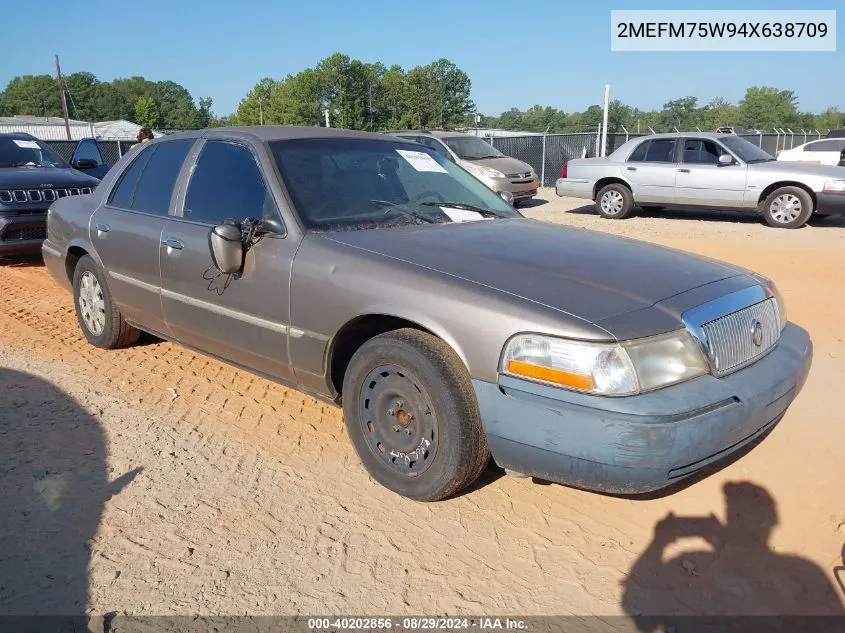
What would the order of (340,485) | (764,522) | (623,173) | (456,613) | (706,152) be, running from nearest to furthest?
(456,613) → (764,522) → (340,485) → (706,152) → (623,173)

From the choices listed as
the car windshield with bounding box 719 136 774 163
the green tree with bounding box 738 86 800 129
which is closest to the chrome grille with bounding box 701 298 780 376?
the car windshield with bounding box 719 136 774 163

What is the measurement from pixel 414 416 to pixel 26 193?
285 inches

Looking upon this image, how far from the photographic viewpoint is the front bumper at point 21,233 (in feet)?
26.3

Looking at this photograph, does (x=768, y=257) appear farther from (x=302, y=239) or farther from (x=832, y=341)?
(x=302, y=239)

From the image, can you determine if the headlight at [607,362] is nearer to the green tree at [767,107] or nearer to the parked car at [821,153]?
the parked car at [821,153]

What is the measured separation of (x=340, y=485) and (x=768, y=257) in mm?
7241

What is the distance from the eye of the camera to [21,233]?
8195 millimetres

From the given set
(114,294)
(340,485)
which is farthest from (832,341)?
(114,294)

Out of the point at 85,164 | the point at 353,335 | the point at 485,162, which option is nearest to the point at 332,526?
the point at 353,335

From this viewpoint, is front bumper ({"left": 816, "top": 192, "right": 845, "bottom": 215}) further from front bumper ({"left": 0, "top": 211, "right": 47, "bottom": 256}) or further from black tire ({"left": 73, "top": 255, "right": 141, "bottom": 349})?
front bumper ({"left": 0, "top": 211, "right": 47, "bottom": 256})

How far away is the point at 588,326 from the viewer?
2613mm

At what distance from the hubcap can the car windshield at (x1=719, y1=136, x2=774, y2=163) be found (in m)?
10.8

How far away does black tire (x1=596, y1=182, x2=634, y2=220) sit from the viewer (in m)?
13.4

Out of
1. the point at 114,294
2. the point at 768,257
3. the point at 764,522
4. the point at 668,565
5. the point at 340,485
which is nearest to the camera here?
the point at 668,565
